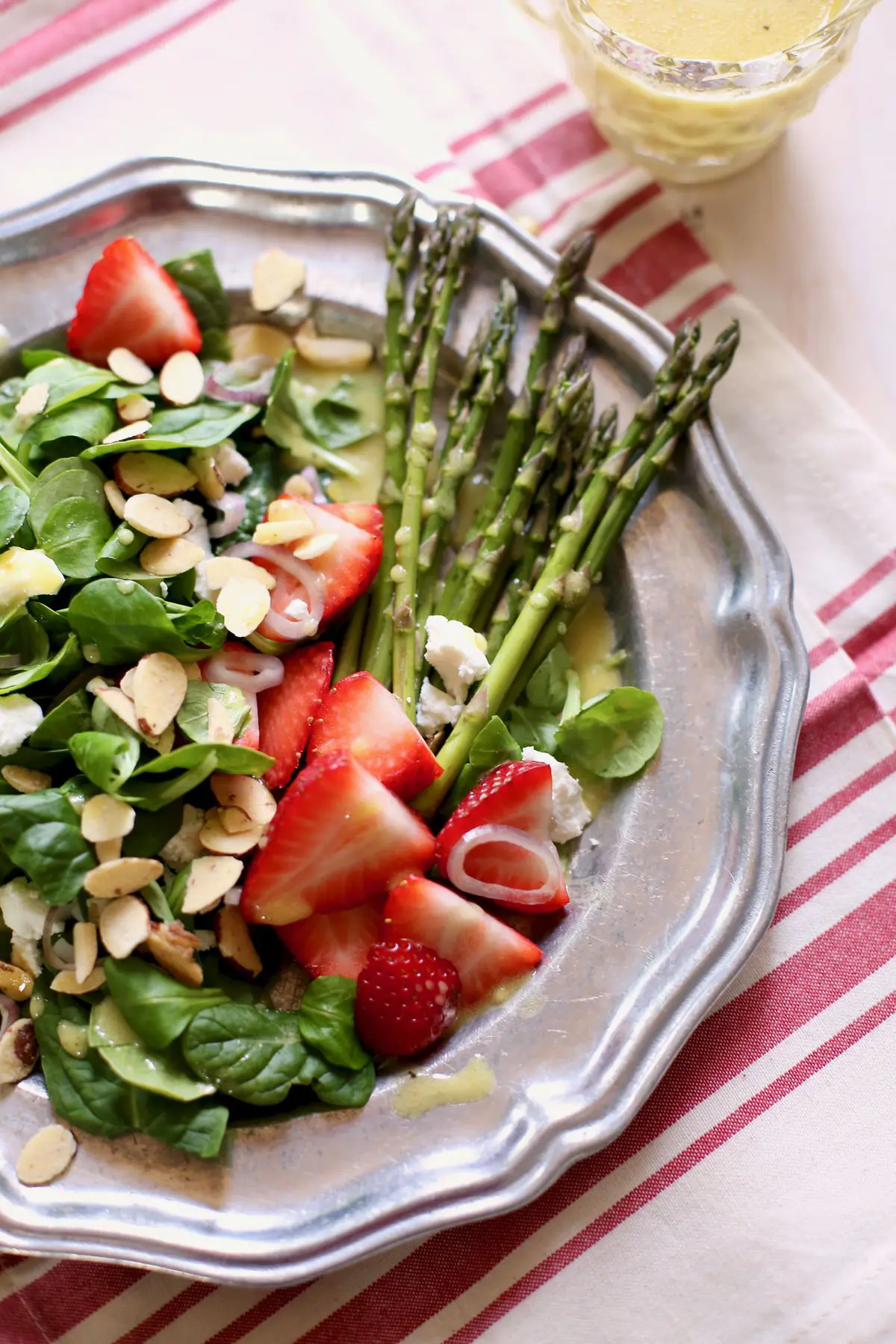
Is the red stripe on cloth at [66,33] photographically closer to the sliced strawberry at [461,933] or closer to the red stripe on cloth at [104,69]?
the red stripe on cloth at [104,69]

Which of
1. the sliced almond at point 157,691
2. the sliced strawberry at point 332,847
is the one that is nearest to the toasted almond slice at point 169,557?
the sliced almond at point 157,691

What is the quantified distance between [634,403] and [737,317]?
0.39 m

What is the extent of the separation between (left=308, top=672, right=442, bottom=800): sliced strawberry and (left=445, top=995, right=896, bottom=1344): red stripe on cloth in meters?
0.76

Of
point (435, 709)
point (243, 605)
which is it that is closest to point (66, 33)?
point (243, 605)

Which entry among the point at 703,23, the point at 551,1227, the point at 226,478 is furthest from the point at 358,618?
the point at 703,23

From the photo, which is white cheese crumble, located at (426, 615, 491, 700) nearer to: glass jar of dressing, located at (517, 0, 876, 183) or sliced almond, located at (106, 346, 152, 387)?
sliced almond, located at (106, 346, 152, 387)

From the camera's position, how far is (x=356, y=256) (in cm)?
210

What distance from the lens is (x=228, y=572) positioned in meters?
1.83

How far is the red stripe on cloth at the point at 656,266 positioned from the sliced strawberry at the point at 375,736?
1015 millimetres

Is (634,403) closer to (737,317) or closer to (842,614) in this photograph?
(737,317)

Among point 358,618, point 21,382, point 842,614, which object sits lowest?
point 842,614

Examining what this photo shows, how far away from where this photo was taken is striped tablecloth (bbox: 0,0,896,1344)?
1793mm

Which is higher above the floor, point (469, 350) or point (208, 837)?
point (469, 350)

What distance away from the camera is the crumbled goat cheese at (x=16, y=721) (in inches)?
64.9
